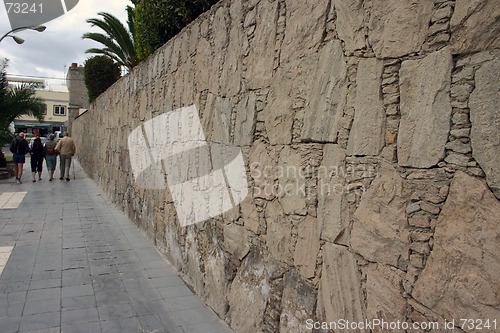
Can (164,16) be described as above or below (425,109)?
above

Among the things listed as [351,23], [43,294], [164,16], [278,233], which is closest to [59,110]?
[164,16]

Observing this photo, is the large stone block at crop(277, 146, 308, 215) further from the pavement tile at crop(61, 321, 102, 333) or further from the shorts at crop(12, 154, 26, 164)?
the shorts at crop(12, 154, 26, 164)

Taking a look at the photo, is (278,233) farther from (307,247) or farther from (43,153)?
(43,153)

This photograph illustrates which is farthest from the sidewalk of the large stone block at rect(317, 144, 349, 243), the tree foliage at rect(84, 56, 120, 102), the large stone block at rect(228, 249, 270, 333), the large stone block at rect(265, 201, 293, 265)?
the tree foliage at rect(84, 56, 120, 102)

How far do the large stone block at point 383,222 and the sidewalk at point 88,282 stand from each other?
64.6 inches

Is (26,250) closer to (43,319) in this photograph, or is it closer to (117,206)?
(43,319)

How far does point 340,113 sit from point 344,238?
0.59 metres

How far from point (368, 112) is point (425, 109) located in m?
0.29

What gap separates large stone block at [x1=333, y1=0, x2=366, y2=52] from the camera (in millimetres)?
1786

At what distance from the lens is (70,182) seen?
11.4 m

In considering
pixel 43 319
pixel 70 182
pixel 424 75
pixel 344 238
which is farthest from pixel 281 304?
pixel 70 182

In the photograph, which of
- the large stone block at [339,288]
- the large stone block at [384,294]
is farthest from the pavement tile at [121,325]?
the large stone block at [384,294]

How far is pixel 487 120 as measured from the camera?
50.9 inches

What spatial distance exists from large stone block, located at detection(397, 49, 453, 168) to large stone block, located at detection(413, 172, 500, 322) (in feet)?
0.50
